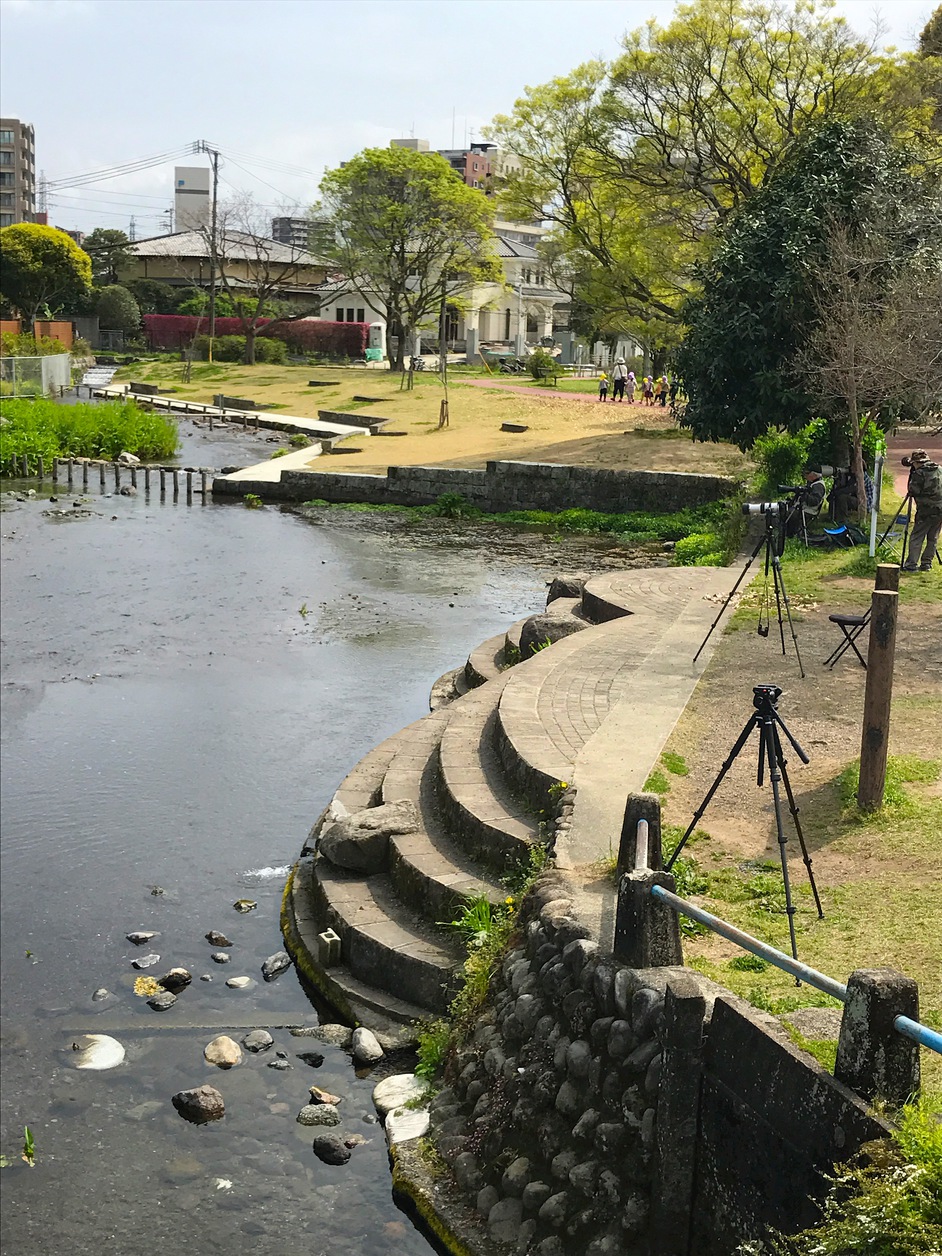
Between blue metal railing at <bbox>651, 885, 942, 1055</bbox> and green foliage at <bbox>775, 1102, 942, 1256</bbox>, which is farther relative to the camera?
blue metal railing at <bbox>651, 885, 942, 1055</bbox>

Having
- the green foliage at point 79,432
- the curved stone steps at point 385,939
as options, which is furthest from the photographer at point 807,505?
the green foliage at point 79,432

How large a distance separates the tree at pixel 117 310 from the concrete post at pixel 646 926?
229 feet

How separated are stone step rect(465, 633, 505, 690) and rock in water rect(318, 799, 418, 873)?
164 inches

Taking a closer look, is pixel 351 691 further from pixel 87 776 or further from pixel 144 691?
pixel 87 776

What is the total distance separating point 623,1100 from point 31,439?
31.2m

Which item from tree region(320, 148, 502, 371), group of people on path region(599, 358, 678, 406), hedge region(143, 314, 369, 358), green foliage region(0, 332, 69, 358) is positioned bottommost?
group of people on path region(599, 358, 678, 406)

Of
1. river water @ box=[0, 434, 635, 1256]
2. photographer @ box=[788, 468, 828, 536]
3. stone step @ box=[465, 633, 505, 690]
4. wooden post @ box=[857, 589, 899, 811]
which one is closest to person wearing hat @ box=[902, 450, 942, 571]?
photographer @ box=[788, 468, 828, 536]

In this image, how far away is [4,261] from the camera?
60594 millimetres

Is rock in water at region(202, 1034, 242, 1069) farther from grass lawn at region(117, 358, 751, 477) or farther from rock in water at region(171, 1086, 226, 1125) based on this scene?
grass lawn at region(117, 358, 751, 477)

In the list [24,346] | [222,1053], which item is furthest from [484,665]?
[24,346]

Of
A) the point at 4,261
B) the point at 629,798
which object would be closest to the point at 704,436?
the point at 629,798

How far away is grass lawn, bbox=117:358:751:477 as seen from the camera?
32.9 m

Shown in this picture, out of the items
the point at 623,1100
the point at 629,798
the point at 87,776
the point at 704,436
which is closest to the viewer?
the point at 623,1100

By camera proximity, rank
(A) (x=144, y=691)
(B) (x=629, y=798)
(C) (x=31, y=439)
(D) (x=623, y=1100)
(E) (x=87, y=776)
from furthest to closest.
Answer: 1. (C) (x=31, y=439)
2. (A) (x=144, y=691)
3. (E) (x=87, y=776)
4. (B) (x=629, y=798)
5. (D) (x=623, y=1100)
